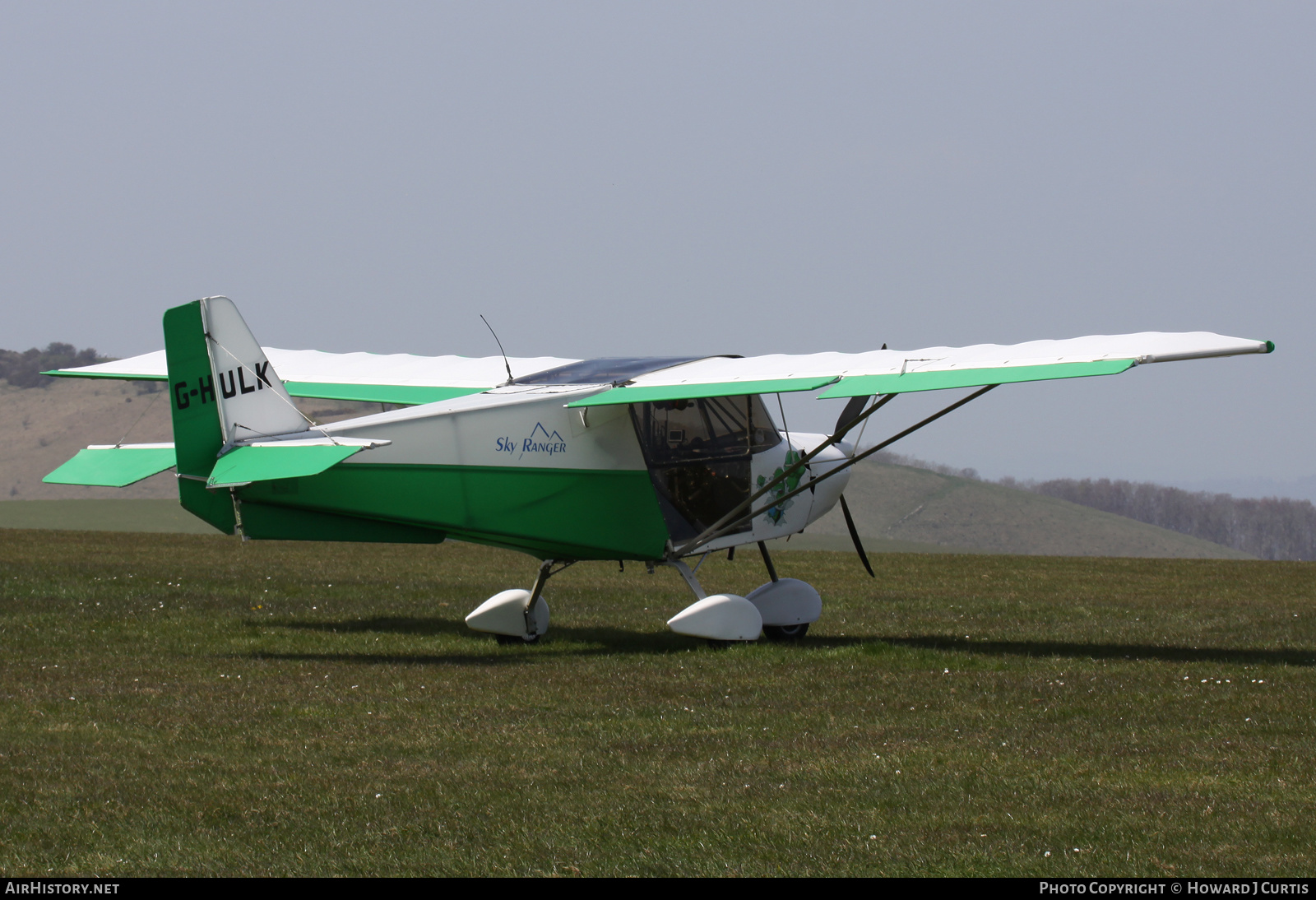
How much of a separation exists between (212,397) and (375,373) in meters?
4.28

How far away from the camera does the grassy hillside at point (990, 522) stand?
87312 mm

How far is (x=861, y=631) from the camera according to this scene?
12852mm

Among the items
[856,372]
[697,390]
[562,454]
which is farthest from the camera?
[562,454]

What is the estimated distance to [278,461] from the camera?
388 inches

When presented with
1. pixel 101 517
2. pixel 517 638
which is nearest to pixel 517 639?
pixel 517 638

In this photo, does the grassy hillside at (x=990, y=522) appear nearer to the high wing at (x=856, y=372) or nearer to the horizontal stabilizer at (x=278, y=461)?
the high wing at (x=856, y=372)

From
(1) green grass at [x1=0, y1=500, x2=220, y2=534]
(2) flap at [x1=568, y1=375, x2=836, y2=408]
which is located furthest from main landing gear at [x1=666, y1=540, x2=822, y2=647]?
(1) green grass at [x1=0, y1=500, x2=220, y2=534]

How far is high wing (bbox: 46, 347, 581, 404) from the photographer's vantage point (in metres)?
14.1

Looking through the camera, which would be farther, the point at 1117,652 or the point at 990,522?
the point at 990,522

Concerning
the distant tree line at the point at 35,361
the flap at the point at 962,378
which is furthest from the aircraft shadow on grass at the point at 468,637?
the distant tree line at the point at 35,361

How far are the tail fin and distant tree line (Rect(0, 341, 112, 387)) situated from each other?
15817 cm

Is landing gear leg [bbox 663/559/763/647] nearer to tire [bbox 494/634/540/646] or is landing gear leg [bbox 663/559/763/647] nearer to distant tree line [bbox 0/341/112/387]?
tire [bbox 494/634/540/646]

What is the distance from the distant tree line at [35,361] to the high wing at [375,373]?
504ft

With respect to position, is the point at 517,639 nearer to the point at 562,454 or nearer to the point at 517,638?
the point at 517,638
